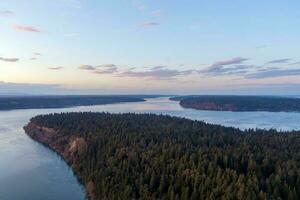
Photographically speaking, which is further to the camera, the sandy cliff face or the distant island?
the sandy cliff face

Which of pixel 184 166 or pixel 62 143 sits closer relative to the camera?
pixel 184 166

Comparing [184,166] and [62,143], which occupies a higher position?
[184,166]

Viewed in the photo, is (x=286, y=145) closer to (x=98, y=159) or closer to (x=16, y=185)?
(x=98, y=159)

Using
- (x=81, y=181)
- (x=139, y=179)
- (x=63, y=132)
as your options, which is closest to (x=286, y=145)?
(x=139, y=179)

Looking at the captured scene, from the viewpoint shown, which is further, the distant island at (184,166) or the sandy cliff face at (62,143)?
the sandy cliff face at (62,143)
